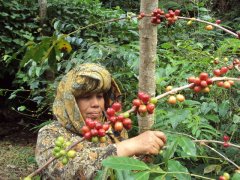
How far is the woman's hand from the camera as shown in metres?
1.33

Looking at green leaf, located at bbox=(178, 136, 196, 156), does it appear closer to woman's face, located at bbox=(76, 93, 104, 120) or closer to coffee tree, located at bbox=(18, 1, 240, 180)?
coffee tree, located at bbox=(18, 1, 240, 180)

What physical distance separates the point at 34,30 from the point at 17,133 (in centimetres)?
131

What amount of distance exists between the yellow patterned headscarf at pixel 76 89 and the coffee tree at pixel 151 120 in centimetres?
23

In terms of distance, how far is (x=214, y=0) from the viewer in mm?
6488

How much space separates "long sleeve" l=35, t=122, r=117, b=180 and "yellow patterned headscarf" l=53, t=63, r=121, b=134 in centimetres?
7

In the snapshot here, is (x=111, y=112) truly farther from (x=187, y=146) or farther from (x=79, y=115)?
(x=79, y=115)

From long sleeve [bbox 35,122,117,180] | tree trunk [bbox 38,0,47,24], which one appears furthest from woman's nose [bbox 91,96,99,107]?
tree trunk [bbox 38,0,47,24]

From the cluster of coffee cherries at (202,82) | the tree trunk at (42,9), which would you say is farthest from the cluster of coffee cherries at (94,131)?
the tree trunk at (42,9)

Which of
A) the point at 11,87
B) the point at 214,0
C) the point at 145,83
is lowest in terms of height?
the point at 11,87

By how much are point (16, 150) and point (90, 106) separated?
2637mm

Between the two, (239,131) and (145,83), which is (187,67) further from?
(145,83)

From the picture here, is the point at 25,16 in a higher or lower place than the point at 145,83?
higher

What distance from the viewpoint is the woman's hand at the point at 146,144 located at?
133 cm

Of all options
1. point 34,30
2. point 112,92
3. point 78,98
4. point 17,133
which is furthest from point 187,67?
point 17,133
